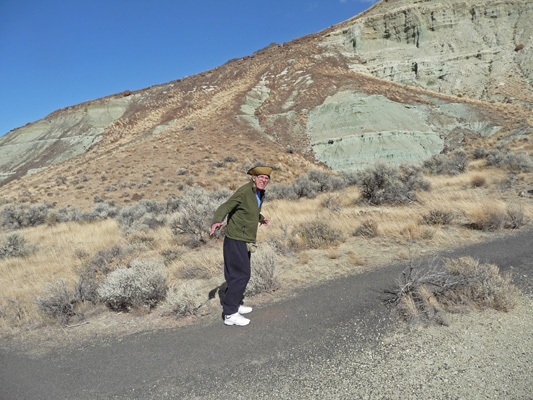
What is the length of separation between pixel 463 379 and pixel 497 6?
61245 millimetres

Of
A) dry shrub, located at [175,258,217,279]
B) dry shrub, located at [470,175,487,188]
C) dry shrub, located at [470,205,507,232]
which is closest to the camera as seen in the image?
dry shrub, located at [175,258,217,279]

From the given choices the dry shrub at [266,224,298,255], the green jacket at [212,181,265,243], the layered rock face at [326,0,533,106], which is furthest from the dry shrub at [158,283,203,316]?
the layered rock face at [326,0,533,106]

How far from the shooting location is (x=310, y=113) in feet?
113

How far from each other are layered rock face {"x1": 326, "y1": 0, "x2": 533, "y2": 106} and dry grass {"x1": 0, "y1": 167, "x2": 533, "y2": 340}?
125 feet

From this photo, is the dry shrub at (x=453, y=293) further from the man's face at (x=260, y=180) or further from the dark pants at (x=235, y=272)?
the man's face at (x=260, y=180)

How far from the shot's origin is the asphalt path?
2.79 meters

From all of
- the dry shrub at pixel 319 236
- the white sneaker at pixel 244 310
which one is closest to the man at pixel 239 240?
the white sneaker at pixel 244 310

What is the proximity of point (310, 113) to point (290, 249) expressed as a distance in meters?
30.6

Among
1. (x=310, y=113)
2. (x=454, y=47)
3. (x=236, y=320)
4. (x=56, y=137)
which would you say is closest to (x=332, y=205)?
Answer: (x=236, y=320)

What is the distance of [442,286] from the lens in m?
3.77

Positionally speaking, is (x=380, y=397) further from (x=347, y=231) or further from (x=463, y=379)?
(x=347, y=231)

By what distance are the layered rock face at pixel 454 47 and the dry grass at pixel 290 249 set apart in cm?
3819

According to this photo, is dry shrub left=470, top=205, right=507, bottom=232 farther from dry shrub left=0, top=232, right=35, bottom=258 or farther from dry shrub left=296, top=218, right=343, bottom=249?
dry shrub left=0, top=232, right=35, bottom=258

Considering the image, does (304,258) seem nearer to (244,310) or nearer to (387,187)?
(244,310)
